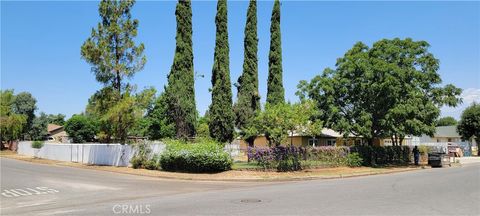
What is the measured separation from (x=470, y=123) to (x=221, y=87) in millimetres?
37839

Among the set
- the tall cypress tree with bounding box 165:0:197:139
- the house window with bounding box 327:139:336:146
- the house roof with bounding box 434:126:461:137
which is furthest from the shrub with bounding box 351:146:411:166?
the house roof with bounding box 434:126:461:137

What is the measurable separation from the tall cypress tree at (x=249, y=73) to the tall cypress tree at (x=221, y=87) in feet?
11.5

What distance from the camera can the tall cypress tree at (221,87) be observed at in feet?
115

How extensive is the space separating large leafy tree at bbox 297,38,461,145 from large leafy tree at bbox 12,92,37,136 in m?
59.3

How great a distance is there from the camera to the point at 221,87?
35062 millimetres

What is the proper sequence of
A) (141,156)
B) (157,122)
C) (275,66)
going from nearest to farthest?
(141,156)
(275,66)
(157,122)

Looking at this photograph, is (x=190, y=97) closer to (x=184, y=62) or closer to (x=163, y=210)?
(x=184, y=62)

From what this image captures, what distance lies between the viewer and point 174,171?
25.6 metres

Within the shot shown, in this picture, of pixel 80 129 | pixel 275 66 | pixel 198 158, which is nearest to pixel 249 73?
pixel 275 66

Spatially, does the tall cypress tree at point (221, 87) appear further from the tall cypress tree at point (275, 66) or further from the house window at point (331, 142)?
the house window at point (331, 142)

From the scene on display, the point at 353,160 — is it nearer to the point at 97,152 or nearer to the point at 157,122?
the point at 97,152

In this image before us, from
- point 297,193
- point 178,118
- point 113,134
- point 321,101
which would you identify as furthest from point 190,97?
point 297,193

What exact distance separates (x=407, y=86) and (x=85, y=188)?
22054mm

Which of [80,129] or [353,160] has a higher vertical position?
[80,129]
